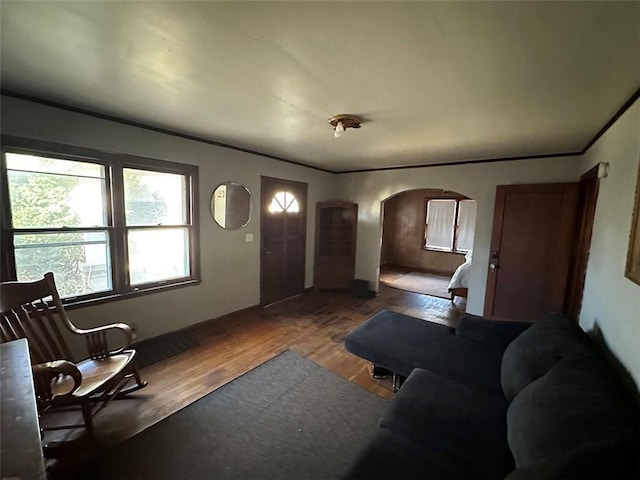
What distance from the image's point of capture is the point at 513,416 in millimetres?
1314

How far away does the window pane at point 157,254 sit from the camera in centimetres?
296

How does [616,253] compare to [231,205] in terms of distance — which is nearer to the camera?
[616,253]

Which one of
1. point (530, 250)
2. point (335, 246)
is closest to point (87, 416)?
point (335, 246)

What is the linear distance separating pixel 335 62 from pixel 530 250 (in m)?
3.44

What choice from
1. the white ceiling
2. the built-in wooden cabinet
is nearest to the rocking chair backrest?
the white ceiling

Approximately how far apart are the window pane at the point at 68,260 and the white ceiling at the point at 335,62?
1145 millimetres

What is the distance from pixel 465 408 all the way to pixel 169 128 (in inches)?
136

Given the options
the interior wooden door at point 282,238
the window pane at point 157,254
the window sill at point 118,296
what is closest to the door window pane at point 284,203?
the interior wooden door at point 282,238

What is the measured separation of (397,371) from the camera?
82.8 inches

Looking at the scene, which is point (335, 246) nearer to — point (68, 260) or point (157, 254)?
point (157, 254)

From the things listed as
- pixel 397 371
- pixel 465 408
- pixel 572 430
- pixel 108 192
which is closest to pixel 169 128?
pixel 108 192

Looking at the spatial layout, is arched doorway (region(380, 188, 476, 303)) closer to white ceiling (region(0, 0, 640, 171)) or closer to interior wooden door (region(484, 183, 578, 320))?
interior wooden door (region(484, 183, 578, 320))

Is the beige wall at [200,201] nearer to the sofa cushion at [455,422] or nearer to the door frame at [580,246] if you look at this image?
the sofa cushion at [455,422]

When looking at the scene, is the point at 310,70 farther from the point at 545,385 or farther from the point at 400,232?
the point at 400,232
